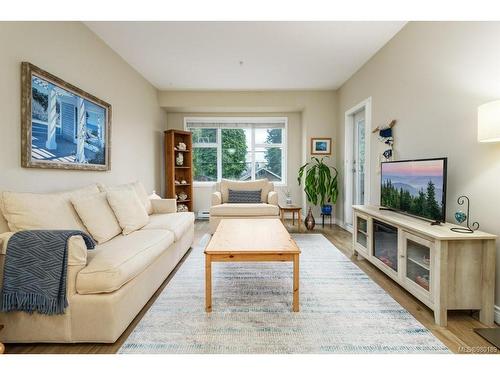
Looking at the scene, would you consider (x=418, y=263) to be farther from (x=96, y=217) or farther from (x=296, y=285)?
(x=96, y=217)

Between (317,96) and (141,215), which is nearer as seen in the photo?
(141,215)

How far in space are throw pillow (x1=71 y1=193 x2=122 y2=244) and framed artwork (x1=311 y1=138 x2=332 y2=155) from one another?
12.8ft

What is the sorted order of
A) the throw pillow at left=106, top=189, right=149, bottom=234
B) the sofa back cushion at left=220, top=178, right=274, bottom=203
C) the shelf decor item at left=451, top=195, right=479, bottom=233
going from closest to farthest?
1. the shelf decor item at left=451, top=195, right=479, bottom=233
2. the throw pillow at left=106, top=189, right=149, bottom=234
3. the sofa back cushion at left=220, top=178, right=274, bottom=203

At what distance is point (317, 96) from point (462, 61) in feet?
10.6

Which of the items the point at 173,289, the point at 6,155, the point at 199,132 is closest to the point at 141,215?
the point at 173,289

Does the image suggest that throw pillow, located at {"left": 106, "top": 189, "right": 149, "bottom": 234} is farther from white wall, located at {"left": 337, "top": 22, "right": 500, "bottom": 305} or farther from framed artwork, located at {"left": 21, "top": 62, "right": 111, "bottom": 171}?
white wall, located at {"left": 337, "top": 22, "right": 500, "bottom": 305}

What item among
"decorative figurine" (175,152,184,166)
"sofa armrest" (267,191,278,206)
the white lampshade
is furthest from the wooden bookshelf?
the white lampshade

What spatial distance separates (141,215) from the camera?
2826 mm

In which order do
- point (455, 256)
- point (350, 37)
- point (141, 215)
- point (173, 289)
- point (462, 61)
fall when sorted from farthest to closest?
1. point (350, 37)
2. point (141, 215)
3. point (173, 289)
4. point (462, 61)
5. point (455, 256)

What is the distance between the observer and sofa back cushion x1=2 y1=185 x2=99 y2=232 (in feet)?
5.73

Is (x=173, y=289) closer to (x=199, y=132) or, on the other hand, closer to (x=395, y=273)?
(x=395, y=273)

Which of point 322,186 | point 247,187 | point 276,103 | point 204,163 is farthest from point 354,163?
point 204,163

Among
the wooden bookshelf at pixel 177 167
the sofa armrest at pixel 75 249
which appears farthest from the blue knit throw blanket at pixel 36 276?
the wooden bookshelf at pixel 177 167
